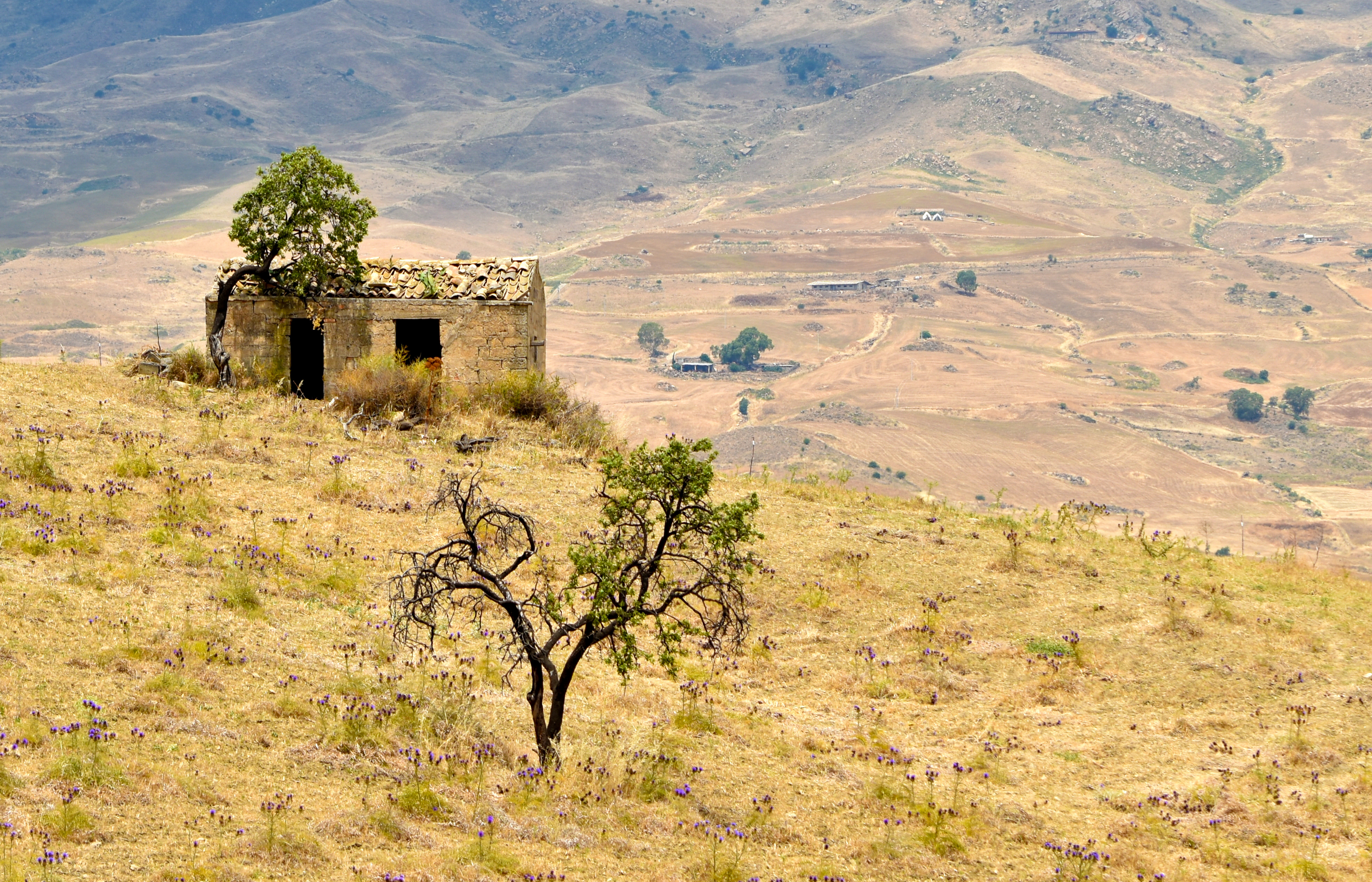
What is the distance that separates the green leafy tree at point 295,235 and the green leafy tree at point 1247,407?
17356 centimetres

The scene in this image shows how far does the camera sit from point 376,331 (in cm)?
2406

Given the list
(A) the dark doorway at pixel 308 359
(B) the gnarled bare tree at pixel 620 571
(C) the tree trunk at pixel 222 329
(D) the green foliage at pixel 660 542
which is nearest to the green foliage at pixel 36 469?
(B) the gnarled bare tree at pixel 620 571

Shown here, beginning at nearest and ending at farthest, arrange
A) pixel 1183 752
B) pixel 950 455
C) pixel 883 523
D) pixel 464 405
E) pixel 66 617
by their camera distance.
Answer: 1. pixel 66 617
2. pixel 1183 752
3. pixel 883 523
4. pixel 464 405
5. pixel 950 455

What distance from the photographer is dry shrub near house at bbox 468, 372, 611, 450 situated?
2343cm

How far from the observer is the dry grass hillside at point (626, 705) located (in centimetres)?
945

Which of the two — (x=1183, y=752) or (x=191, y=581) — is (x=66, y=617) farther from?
(x=1183, y=752)

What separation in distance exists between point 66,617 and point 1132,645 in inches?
476

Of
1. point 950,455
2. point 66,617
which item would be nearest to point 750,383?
point 950,455

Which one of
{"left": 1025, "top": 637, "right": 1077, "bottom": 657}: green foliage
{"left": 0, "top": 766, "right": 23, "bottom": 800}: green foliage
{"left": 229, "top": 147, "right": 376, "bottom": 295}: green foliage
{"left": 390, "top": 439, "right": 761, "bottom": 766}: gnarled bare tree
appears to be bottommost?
{"left": 1025, "top": 637, "right": 1077, "bottom": 657}: green foliage

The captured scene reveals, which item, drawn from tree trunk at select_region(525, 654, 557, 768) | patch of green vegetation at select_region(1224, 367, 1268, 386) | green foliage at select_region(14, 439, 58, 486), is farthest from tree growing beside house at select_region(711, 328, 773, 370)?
tree trunk at select_region(525, 654, 557, 768)

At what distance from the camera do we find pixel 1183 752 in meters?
13.1

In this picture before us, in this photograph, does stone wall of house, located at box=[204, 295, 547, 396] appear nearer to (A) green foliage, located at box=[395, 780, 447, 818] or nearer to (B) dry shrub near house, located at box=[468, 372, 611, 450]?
(B) dry shrub near house, located at box=[468, 372, 611, 450]

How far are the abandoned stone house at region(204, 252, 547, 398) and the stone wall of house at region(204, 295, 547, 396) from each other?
0.01 m

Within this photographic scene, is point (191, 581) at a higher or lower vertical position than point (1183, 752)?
higher
